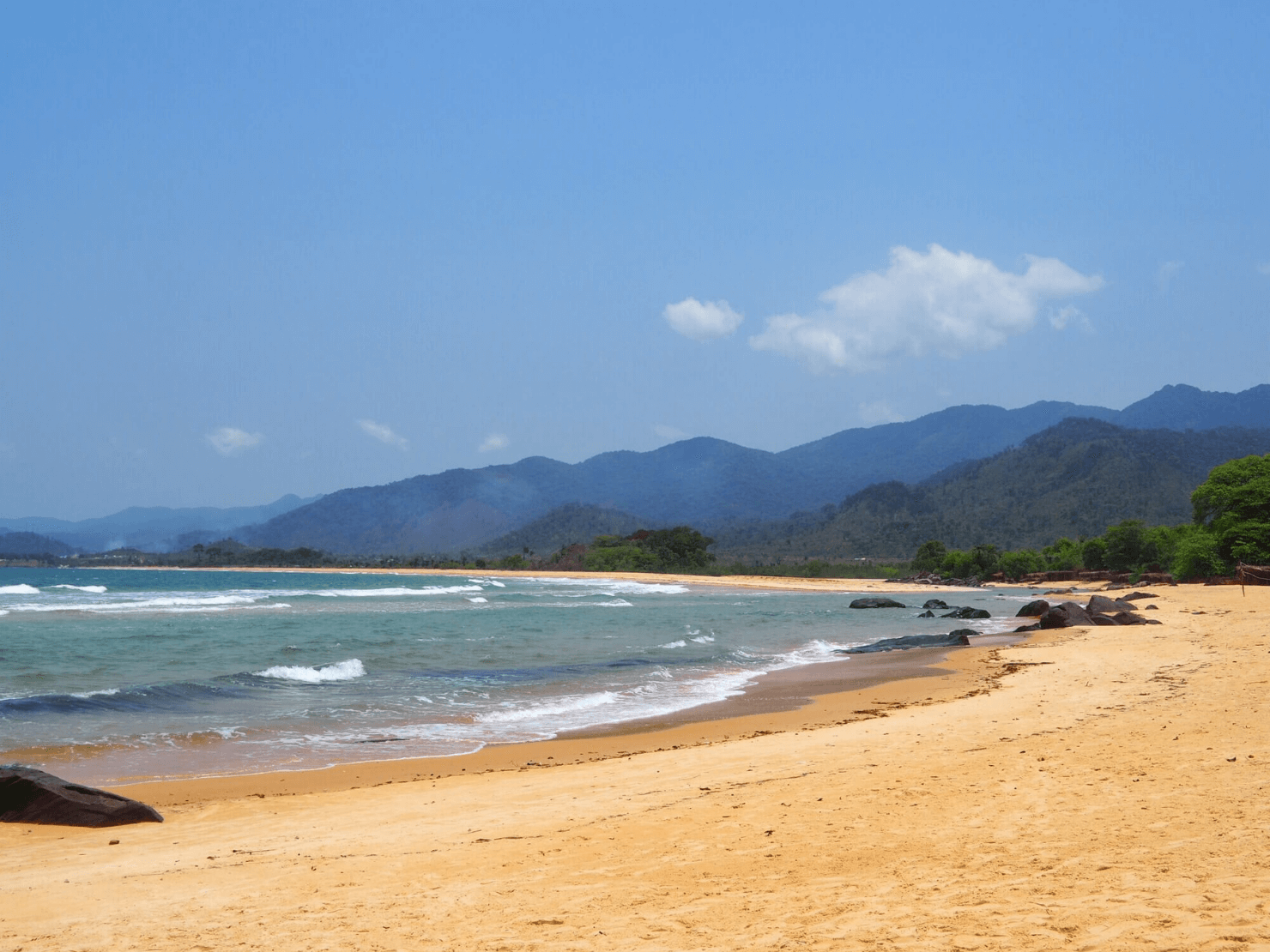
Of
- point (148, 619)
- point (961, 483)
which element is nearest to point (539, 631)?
point (148, 619)

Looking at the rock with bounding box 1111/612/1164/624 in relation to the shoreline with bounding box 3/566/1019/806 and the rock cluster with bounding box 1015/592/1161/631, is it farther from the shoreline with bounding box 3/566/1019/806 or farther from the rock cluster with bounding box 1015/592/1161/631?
the shoreline with bounding box 3/566/1019/806

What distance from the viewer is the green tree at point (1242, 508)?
47.3m

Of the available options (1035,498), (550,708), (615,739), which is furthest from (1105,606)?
(1035,498)

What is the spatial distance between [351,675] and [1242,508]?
46551 mm

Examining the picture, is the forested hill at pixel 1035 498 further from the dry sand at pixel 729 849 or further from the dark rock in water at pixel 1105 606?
the dry sand at pixel 729 849

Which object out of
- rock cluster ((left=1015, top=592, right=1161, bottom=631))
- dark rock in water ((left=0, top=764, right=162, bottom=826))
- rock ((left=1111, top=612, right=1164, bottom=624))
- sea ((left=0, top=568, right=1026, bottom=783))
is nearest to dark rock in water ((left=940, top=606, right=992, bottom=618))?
sea ((left=0, top=568, right=1026, bottom=783))

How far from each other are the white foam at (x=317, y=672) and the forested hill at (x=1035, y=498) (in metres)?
111

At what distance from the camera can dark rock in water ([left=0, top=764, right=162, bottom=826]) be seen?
A: 831 cm

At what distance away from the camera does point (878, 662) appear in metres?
22.0

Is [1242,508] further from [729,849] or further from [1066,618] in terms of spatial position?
[729,849]

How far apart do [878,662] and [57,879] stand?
59.4 feet

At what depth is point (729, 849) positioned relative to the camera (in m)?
6.34

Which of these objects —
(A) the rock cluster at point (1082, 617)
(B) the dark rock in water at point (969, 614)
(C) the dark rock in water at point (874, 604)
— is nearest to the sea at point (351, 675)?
(B) the dark rock in water at point (969, 614)

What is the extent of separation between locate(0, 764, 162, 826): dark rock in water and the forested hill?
121008 millimetres
